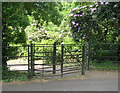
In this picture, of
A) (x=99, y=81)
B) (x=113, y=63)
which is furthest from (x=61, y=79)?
(x=113, y=63)

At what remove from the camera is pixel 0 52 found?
6.26 metres

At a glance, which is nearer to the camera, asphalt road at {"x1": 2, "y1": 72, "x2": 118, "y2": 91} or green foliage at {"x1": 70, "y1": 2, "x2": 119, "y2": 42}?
asphalt road at {"x1": 2, "y1": 72, "x2": 118, "y2": 91}

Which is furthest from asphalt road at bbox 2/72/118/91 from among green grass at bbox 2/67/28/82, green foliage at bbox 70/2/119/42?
green foliage at bbox 70/2/119/42

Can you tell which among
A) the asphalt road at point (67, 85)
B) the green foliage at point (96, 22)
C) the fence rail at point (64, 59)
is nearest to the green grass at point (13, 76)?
the fence rail at point (64, 59)

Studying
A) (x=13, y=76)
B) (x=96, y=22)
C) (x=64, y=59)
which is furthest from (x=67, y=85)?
(x=96, y=22)

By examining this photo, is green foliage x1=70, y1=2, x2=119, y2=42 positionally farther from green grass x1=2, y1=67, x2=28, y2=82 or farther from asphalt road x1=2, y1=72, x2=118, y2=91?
green grass x1=2, y1=67, x2=28, y2=82

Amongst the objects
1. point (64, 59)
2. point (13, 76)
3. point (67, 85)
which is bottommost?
point (67, 85)

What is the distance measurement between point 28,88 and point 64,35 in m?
6.53

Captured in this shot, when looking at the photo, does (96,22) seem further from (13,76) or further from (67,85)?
(13,76)

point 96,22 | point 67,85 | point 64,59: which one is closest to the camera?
point 67,85

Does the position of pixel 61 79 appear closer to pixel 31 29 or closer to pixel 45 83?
pixel 45 83

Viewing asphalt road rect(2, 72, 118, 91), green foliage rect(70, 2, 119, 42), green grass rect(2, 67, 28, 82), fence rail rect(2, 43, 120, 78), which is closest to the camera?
asphalt road rect(2, 72, 118, 91)

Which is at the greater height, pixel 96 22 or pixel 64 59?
pixel 96 22

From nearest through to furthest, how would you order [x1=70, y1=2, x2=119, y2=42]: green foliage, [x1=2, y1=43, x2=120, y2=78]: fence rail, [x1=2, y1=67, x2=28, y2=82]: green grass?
[x1=2, y1=67, x2=28, y2=82]: green grass
[x1=2, y1=43, x2=120, y2=78]: fence rail
[x1=70, y1=2, x2=119, y2=42]: green foliage
